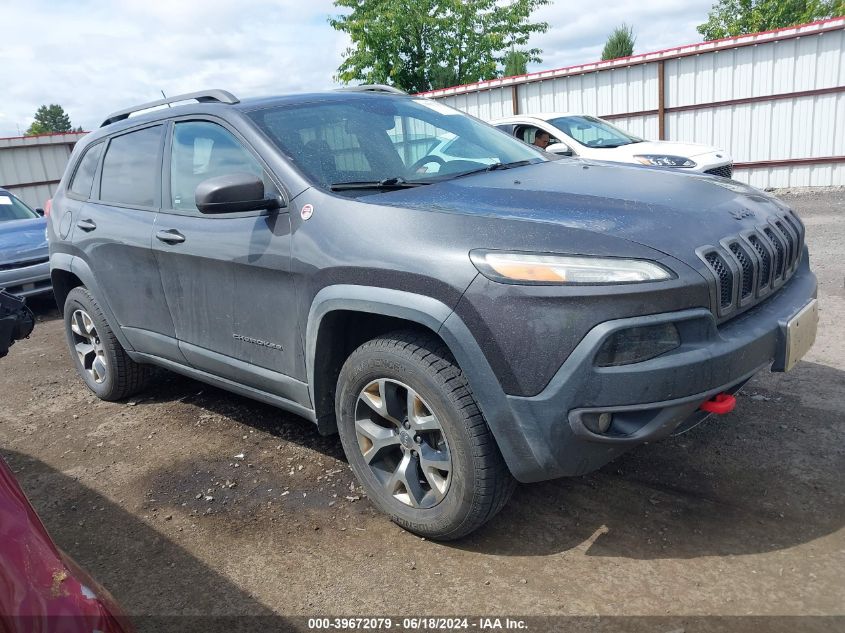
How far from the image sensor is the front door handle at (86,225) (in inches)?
171

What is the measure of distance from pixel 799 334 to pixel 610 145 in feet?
27.5

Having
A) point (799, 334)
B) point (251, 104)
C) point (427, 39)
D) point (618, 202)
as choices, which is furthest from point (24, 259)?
point (427, 39)

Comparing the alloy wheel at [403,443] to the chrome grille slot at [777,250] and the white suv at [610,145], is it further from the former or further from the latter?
the white suv at [610,145]

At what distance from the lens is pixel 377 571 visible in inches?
108

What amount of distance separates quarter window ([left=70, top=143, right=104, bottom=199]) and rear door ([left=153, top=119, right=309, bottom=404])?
39.8 inches

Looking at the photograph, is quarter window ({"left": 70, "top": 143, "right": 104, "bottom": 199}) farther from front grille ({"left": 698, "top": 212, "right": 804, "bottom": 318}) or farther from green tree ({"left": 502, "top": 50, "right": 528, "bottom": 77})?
green tree ({"left": 502, "top": 50, "right": 528, "bottom": 77})

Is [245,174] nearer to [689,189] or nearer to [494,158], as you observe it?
Answer: [494,158]

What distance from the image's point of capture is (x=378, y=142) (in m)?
3.42

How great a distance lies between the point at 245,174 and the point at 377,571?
172cm

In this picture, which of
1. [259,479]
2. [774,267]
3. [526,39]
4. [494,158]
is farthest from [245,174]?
[526,39]

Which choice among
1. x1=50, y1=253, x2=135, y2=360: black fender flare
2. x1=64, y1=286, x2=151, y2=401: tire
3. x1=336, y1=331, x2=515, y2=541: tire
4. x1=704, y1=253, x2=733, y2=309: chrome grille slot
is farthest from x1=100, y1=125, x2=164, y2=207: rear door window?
x1=704, y1=253, x2=733, y2=309: chrome grille slot

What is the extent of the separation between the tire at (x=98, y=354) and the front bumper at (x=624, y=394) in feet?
10.1

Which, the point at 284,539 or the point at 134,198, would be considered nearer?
the point at 284,539

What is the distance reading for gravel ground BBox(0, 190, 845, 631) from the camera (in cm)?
254
